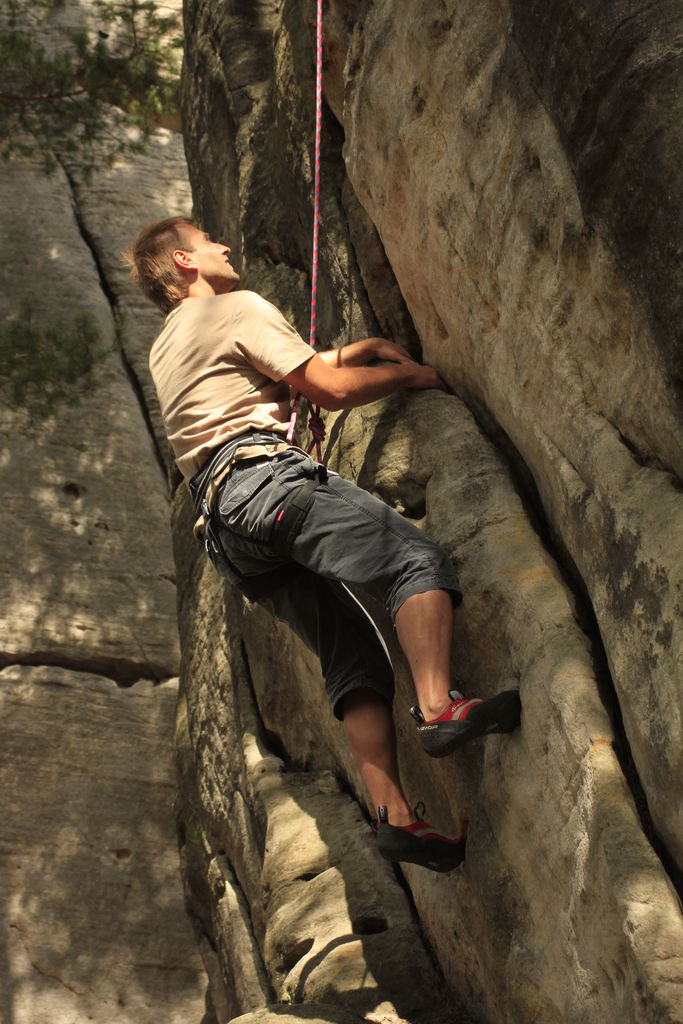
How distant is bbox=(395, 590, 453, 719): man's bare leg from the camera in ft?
11.6

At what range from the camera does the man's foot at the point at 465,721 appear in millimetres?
3314

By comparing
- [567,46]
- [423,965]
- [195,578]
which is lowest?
[195,578]

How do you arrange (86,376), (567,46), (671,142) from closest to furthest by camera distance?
(671,142) → (567,46) → (86,376)

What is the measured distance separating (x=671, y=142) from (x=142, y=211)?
321 inches

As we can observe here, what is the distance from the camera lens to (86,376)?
8492 millimetres

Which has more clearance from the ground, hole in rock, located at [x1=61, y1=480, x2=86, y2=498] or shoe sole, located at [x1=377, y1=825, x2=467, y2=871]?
shoe sole, located at [x1=377, y1=825, x2=467, y2=871]

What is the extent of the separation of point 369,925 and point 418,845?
2.91 feet

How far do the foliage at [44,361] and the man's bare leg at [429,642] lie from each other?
199 inches

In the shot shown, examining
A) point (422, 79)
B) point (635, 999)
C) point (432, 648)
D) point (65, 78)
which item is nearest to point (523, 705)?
point (432, 648)

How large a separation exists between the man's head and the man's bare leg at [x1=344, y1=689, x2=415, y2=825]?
5.52 feet

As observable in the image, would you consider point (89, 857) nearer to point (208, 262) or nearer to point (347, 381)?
point (208, 262)

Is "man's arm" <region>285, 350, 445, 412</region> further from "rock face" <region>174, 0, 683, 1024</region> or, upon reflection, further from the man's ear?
the man's ear

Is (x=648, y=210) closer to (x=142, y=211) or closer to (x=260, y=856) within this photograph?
(x=260, y=856)

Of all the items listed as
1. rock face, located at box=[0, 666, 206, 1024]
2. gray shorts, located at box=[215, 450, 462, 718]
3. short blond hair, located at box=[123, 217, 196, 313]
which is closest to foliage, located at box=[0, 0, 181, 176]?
rock face, located at box=[0, 666, 206, 1024]
